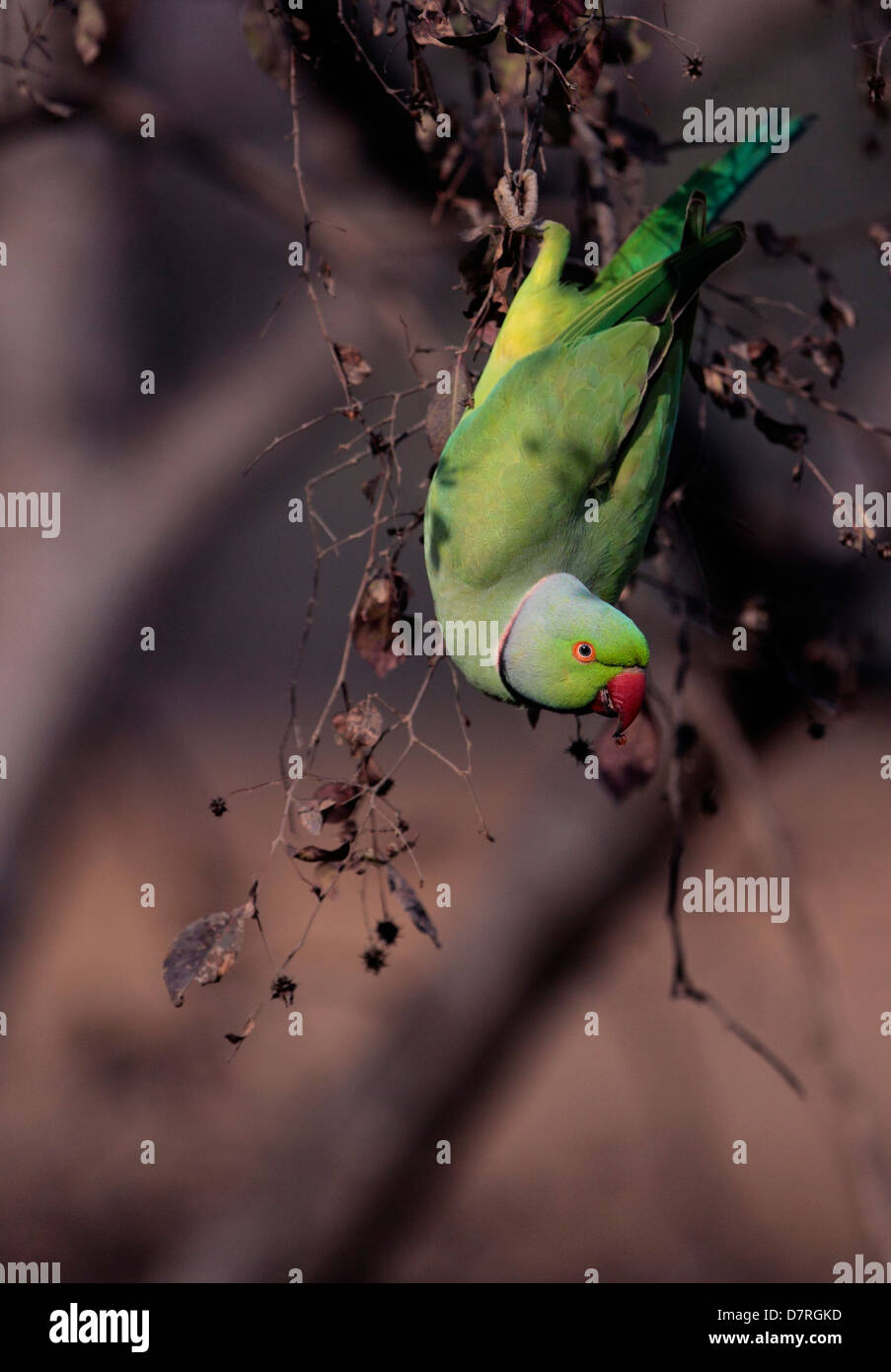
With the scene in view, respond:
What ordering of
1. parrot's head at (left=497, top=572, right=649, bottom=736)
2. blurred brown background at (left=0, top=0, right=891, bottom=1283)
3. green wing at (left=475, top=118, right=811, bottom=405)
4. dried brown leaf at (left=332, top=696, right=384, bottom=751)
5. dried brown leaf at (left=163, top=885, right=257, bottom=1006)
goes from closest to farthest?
1. dried brown leaf at (left=163, top=885, right=257, bottom=1006)
2. dried brown leaf at (left=332, top=696, right=384, bottom=751)
3. parrot's head at (left=497, top=572, right=649, bottom=736)
4. green wing at (left=475, top=118, right=811, bottom=405)
5. blurred brown background at (left=0, top=0, right=891, bottom=1283)

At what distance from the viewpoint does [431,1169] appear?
12.4ft

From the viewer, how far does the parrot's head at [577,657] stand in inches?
61.0

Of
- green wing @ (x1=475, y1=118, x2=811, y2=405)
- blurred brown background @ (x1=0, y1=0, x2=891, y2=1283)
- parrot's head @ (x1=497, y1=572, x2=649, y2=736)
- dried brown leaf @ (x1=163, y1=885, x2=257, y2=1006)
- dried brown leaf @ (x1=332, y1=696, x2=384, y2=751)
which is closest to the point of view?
dried brown leaf @ (x1=163, y1=885, x2=257, y2=1006)

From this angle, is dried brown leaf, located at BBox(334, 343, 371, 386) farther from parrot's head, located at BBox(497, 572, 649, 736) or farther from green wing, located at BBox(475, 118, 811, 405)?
parrot's head, located at BBox(497, 572, 649, 736)

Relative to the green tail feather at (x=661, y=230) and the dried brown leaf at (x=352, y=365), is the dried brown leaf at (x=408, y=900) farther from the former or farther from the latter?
the green tail feather at (x=661, y=230)

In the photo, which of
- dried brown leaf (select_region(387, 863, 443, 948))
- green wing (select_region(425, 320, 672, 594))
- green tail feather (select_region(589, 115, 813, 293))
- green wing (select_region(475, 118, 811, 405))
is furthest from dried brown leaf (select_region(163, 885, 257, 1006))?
green tail feather (select_region(589, 115, 813, 293))

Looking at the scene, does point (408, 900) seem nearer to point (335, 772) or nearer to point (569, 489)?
point (569, 489)

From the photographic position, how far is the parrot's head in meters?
1.55

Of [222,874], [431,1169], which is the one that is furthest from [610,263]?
[222,874]

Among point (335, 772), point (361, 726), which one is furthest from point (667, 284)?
point (335, 772)

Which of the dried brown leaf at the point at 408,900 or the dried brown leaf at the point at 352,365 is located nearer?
the dried brown leaf at the point at 408,900

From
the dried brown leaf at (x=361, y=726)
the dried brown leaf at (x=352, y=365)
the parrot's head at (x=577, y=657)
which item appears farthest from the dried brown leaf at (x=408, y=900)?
the dried brown leaf at (x=352, y=365)

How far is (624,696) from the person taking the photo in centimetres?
157

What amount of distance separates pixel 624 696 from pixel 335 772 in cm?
323
